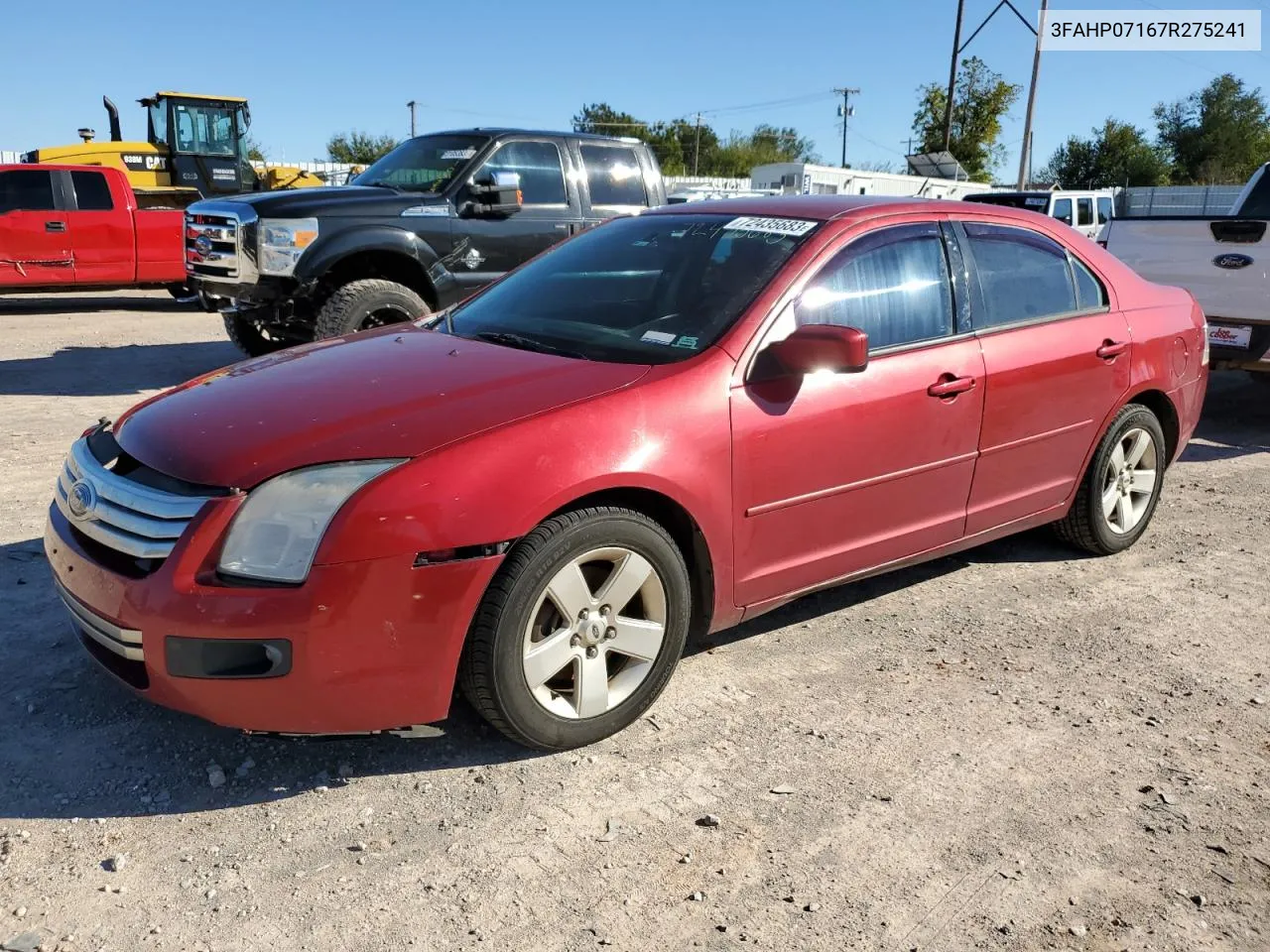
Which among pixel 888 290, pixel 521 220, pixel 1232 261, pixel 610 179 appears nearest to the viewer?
pixel 888 290

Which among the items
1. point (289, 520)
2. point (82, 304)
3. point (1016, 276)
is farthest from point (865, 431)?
point (82, 304)

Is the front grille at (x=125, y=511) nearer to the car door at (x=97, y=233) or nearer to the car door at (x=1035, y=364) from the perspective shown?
the car door at (x=1035, y=364)

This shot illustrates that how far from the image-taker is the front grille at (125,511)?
8.96 feet

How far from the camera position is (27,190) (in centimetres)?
1301

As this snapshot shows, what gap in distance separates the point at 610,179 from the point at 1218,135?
6018 centimetres

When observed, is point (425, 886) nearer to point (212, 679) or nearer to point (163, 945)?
point (163, 945)

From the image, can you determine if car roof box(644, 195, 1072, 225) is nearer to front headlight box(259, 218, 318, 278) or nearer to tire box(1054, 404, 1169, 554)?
tire box(1054, 404, 1169, 554)

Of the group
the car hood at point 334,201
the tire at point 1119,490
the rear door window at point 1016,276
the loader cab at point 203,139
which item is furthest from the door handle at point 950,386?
the loader cab at point 203,139

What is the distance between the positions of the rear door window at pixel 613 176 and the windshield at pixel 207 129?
487 inches

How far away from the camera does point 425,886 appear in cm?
251

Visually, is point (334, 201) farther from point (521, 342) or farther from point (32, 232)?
point (32, 232)

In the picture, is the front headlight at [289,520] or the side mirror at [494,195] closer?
the front headlight at [289,520]

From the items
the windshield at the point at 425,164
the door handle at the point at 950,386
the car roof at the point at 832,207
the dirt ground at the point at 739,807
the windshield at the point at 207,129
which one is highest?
the windshield at the point at 207,129

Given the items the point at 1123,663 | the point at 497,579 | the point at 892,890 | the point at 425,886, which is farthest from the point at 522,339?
the point at 1123,663
